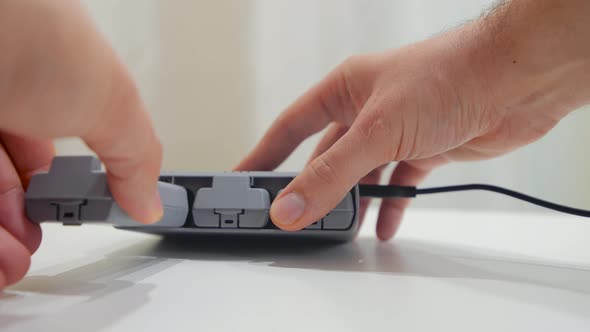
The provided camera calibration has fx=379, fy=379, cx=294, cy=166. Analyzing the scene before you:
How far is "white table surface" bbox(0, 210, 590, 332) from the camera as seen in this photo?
0.21m

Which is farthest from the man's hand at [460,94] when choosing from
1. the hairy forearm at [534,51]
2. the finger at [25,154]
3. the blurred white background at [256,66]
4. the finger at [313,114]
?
the blurred white background at [256,66]

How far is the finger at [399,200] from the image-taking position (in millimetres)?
638

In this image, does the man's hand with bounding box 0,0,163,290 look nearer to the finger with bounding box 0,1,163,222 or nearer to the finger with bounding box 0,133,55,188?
the finger with bounding box 0,1,163,222

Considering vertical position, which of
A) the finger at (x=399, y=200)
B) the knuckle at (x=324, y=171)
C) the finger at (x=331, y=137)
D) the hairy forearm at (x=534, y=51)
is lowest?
the finger at (x=399, y=200)

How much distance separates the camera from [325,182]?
367mm

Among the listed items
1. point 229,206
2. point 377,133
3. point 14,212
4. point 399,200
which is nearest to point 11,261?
point 14,212

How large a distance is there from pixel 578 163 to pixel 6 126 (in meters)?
1.52

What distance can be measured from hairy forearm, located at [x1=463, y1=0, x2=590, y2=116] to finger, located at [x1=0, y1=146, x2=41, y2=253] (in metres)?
0.44

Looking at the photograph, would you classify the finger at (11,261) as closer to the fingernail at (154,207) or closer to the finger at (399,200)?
the fingernail at (154,207)

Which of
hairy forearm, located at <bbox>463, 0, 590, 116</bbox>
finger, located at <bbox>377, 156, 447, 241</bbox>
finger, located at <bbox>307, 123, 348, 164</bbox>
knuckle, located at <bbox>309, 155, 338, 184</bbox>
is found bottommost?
finger, located at <bbox>377, 156, 447, 241</bbox>

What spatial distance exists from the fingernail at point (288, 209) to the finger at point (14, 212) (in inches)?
7.6

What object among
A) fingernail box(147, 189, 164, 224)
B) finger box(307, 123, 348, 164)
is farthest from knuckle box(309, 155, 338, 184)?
finger box(307, 123, 348, 164)

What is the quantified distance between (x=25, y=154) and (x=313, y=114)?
45cm

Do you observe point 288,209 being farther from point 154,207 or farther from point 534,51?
point 534,51
